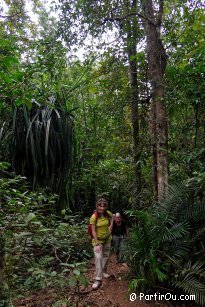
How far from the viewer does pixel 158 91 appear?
4660mm

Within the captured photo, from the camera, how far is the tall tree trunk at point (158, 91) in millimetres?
4527

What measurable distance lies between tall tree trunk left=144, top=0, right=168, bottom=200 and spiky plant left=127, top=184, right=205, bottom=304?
1.14 ft

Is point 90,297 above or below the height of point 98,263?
below

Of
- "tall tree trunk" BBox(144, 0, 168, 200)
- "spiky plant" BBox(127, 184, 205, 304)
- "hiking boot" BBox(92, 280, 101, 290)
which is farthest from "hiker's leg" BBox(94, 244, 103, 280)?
"tall tree trunk" BBox(144, 0, 168, 200)

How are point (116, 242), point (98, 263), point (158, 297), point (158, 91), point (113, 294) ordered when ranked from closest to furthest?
point (158, 297) < point (113, 294) < point (98, 263) < point (158, 91) < point (116, 242)

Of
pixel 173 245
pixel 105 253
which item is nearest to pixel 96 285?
pixel 105 253

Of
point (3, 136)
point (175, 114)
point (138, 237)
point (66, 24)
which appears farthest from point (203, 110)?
point (3, 136)

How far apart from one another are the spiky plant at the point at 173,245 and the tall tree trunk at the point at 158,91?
347 millimetres

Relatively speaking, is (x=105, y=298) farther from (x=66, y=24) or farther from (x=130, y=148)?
(x=66, y=24)

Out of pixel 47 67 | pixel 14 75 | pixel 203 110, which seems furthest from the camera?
pixel 203 110

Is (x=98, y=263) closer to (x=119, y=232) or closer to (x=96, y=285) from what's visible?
(x=96, y=285)

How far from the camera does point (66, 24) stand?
5039 millimetres

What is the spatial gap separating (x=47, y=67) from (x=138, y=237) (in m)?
2.50

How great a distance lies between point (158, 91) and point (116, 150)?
7.81ft
